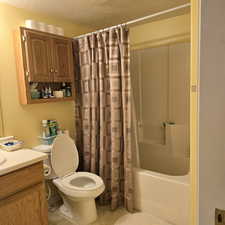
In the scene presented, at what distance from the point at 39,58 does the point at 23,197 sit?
1344 millimetres

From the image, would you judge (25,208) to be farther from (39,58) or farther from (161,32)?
(161,32)

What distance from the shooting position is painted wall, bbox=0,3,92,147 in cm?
184

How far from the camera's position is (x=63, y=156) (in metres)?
2.14

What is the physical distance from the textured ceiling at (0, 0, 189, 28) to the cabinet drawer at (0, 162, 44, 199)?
160 centimetres

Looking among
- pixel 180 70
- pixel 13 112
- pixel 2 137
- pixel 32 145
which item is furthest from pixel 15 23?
pixel 180 70

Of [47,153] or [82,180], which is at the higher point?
[47,153]

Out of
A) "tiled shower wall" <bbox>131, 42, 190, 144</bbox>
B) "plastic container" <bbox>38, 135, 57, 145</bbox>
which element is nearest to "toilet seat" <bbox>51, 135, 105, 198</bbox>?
"plastic container" <bbox>38, 135, 57, 145</bbox>

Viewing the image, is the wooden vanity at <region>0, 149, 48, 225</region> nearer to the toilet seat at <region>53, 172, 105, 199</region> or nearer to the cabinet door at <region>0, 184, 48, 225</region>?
the cabinet door at <region>0, 184, 48, 225</region>

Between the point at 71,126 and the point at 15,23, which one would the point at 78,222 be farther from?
the point at 15,23

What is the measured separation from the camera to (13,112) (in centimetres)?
193

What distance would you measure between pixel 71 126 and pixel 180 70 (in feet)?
5.62
